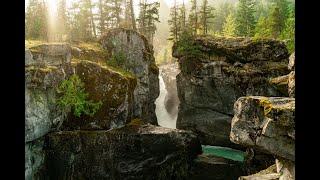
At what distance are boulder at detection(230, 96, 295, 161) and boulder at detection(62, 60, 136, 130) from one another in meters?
13.5

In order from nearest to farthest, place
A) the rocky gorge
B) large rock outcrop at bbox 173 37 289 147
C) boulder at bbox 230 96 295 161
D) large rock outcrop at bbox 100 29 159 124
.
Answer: boulder at bbox 230 96 295 161 < the rocky gorge < large rock outcrop at bbox 100 29 159 124 < large rock outcrop at bbox 173 37 289 147

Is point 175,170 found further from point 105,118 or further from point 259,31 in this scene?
point 259,31

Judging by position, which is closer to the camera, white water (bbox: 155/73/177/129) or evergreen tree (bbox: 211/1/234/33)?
white water (bbox: 155/73/177/129)

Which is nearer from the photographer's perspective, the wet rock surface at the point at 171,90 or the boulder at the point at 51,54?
the boulder at the point at 51,54

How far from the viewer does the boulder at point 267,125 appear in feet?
54.9

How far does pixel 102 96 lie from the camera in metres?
31.5

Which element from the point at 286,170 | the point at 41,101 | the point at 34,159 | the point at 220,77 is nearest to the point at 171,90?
the point at 220,77

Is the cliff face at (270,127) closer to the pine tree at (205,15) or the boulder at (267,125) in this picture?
the boulder at (267,125)

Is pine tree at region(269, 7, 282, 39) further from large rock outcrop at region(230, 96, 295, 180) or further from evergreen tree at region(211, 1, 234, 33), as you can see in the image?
large rock outcrop at region(230, 96, 295, 180)

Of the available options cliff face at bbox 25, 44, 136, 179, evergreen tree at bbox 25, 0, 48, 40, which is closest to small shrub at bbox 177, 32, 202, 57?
cliff face at bbox 25, 44, 136, 179

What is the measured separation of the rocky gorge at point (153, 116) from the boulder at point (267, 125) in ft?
0.15

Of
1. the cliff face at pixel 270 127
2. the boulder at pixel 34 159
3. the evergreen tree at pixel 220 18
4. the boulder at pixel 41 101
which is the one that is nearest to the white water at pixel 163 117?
the boulder at pixel 41 101

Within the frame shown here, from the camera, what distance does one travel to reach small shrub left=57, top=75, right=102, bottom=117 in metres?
29.1
